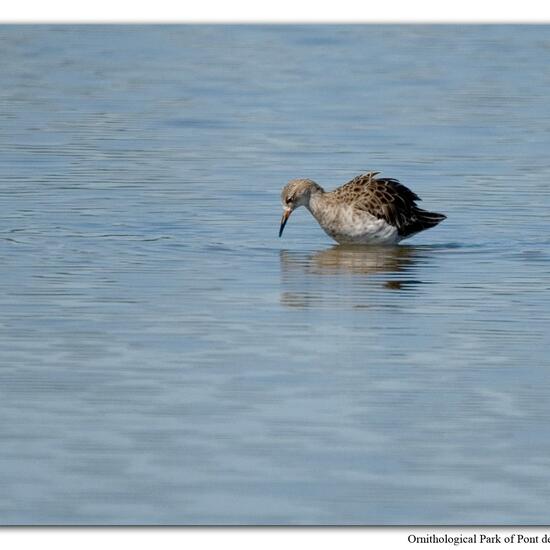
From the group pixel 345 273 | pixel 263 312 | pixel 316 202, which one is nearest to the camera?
pixel 263 312

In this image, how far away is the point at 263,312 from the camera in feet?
46.9

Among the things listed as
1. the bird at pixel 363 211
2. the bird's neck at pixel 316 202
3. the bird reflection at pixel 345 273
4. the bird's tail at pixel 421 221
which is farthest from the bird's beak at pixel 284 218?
the bird's tail at pixel 421 221

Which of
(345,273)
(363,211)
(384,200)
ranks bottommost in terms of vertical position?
(345,273)

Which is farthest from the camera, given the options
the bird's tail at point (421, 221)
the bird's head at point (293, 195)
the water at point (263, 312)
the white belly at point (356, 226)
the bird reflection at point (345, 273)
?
the bird's head at point (293, 195)

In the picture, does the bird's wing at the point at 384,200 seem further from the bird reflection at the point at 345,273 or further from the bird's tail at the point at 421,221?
the bird reflection at the point at 345,273

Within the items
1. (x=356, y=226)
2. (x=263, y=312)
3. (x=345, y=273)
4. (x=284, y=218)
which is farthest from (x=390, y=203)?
(x=263, y=312)

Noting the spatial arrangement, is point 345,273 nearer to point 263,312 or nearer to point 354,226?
point 354,226

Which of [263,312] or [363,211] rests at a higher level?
[363,211]

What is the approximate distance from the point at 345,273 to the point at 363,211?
1.60 metres

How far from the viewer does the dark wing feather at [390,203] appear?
58.5 ft

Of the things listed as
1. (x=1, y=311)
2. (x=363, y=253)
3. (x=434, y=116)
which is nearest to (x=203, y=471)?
(x=1, y=311)

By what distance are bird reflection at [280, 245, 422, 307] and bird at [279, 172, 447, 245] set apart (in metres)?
0.17

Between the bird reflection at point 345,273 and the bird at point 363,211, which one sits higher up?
the bird at point 363,211
